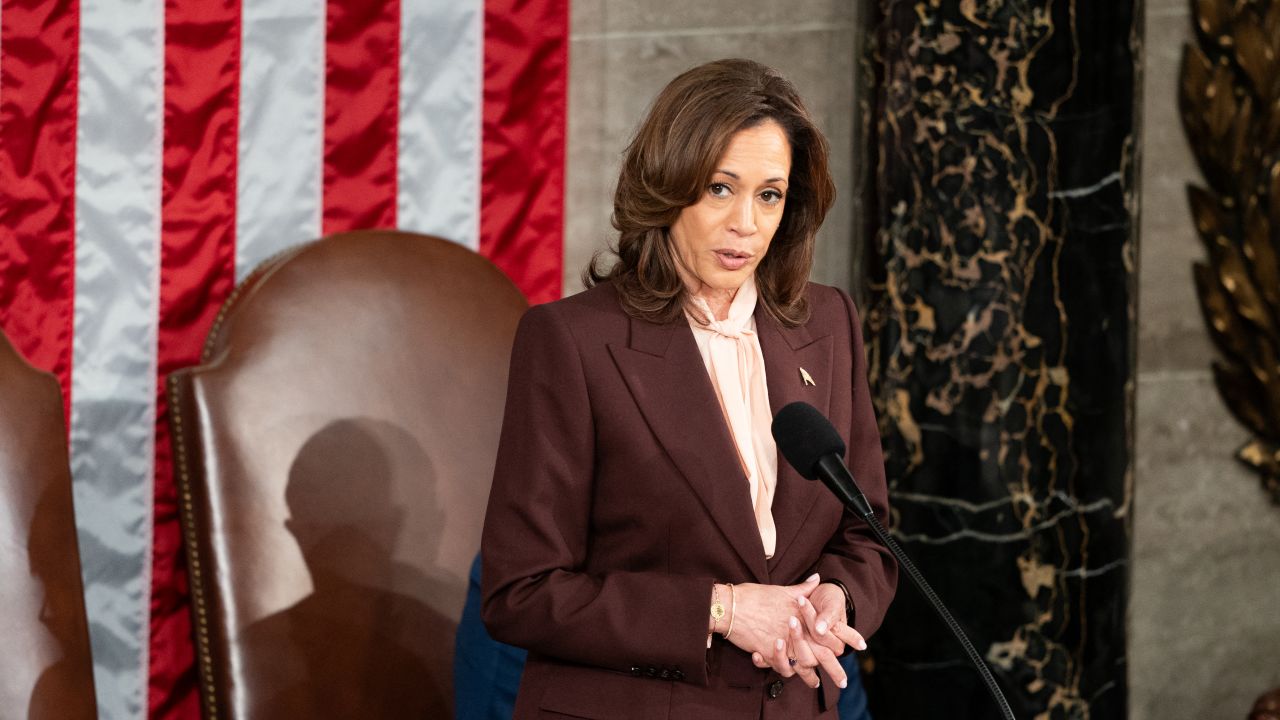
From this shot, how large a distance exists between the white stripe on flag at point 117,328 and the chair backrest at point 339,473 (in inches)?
8.0

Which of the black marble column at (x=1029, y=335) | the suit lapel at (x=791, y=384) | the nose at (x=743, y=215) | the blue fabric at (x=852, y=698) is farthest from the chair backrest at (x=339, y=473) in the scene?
the nose at (x=743, y=215)

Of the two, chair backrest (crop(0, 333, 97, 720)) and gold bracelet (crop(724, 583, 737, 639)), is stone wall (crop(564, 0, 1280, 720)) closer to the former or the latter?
chair backrest (crop(0, 333, 97, 720))

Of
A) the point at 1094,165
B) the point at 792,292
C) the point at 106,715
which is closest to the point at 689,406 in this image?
the point at 792,292

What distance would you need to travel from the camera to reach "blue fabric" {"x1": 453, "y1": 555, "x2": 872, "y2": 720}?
2.39m

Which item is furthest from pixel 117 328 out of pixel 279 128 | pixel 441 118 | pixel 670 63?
pixel 670 63

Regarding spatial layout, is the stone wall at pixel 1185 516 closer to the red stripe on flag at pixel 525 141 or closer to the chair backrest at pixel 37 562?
the red stripe on flag at pixel 525 141

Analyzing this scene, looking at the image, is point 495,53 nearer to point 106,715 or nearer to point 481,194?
point 481,194

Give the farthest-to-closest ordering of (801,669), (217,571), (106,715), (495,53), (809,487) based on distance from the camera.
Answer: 1. (495,53)
2. (106,715)
3. (217,571)
4. (809,487)
5. (801,669)

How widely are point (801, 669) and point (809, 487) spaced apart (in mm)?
223

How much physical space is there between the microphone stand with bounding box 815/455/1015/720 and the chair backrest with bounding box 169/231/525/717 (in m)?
1.55

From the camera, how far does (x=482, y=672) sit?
95.1 inches

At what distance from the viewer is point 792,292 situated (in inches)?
66.4

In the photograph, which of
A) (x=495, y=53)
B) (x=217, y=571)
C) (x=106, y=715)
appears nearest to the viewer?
(x=217, y=571)

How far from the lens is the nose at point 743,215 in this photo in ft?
5.10
